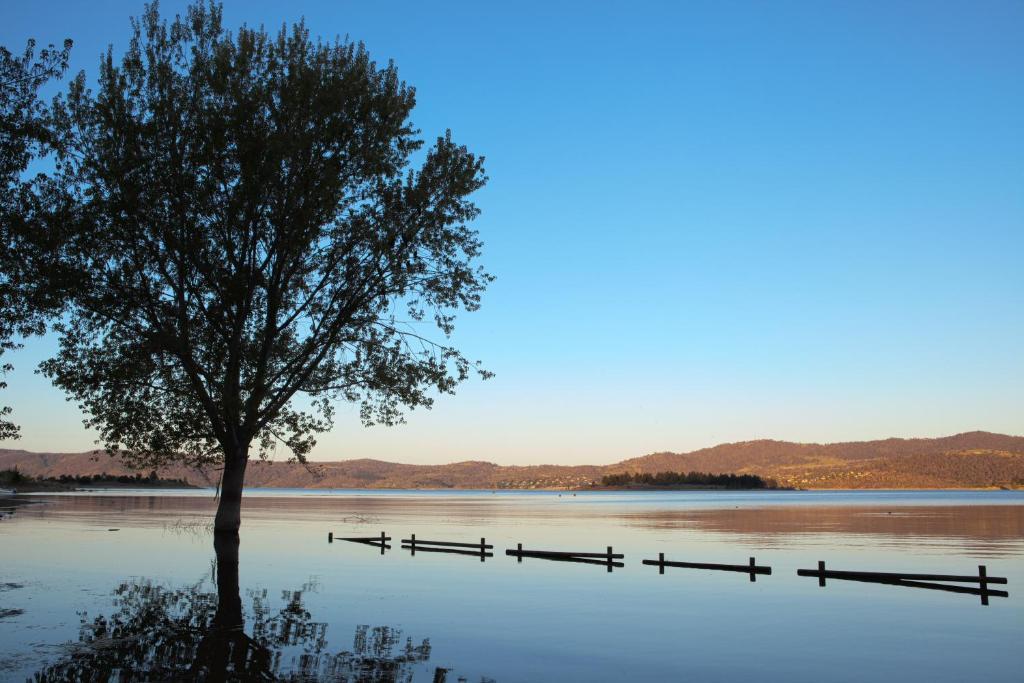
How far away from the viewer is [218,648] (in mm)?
19938

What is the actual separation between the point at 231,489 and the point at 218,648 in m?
27.9

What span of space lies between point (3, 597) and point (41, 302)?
15.3 m

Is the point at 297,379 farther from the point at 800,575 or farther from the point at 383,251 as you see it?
the point at 800,575

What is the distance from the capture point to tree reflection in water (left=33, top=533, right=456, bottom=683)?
17.3 meters

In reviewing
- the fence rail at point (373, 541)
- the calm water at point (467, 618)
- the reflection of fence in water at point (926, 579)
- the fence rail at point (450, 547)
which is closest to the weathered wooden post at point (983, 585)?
the reflection of fence in water at point (926, 579)

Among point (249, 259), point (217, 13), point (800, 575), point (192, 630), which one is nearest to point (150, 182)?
point (249, 259)

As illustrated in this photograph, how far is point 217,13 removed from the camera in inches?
1709

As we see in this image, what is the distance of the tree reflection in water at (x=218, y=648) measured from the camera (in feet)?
56.6

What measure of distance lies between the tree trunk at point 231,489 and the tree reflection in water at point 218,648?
16.7 m

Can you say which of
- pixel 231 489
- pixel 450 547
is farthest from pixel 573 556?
pixel 231 489

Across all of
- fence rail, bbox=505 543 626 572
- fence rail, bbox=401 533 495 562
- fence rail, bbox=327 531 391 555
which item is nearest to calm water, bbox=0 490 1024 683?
fence rail, bbox=505 543 626 572

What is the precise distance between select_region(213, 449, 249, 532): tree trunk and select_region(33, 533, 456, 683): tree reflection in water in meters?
16.7

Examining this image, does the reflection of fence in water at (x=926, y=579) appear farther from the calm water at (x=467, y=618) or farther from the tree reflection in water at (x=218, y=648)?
the tree reflection in water at (x=218, y=648)

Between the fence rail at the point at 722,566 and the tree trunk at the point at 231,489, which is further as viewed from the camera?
the tree trunk at the point at 231,489
